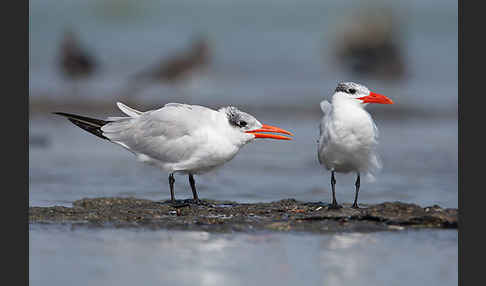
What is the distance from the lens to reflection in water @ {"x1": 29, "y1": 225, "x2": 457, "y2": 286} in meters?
4.94

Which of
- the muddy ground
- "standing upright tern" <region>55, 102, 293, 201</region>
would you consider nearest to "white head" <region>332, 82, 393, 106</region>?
"standing upright tern" <region>55, 102, 293, 201</region>

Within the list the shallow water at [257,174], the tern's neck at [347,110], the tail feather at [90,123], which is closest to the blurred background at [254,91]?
the shallow water at [257,174]

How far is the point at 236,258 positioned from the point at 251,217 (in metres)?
1.42

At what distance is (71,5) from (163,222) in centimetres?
2276

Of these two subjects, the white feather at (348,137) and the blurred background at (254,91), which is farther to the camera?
the blurred background at (254,91)

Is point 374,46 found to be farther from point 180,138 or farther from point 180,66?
point 180,138

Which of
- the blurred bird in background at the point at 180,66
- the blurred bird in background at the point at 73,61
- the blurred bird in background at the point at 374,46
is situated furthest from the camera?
the blurred bird in background at the point at 374,46

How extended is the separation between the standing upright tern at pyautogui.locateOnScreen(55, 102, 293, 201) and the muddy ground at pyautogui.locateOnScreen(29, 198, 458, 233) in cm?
43

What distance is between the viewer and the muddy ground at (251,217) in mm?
6375

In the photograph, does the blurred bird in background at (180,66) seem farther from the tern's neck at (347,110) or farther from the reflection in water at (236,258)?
the reflection in water at (236,258)

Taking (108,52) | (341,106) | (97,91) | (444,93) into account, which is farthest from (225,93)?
(341,106)

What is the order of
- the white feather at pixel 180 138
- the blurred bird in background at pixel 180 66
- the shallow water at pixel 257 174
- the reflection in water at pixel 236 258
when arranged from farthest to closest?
the blurred bird in background at pixel 180 66 → the shallow water at pixel 257 174 → the white feather at pixel 180 138 → the reflection in water at pixel 236 258

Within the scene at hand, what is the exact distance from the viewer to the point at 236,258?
5.39m

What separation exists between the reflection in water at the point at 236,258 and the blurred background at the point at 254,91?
3 centimetres
